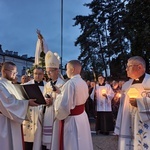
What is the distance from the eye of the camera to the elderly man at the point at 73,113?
4789 millimetres

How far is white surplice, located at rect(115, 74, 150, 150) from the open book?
1.38 metres

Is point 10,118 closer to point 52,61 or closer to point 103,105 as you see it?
point 52,61

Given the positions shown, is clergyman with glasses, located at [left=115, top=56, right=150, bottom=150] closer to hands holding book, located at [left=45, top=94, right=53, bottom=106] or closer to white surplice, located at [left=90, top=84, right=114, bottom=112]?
hands holding book, located at [left=45, top=94, right=53, bottom=106]

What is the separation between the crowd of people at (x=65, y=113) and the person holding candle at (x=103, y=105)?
4.98m

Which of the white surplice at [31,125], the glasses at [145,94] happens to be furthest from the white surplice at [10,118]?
the glasses at [145,94]

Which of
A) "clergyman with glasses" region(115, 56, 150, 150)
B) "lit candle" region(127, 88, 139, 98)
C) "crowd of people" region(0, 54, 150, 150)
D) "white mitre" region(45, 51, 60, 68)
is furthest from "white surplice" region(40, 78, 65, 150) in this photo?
"lit candle" region(127, 88, 139, 98)

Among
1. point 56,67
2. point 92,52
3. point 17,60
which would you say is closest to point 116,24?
point 92,52

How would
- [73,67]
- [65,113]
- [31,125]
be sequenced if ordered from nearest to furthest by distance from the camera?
[65,113], [73,67], [31,125]

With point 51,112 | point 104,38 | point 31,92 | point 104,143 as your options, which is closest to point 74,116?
point 51,112

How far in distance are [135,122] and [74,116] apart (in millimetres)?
1133

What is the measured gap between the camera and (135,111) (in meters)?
4.41

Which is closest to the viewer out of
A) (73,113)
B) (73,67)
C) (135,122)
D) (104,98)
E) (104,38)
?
(135,122)

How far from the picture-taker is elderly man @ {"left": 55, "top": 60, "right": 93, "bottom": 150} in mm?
4789

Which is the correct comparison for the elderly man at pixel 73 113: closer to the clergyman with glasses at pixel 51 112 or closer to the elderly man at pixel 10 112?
the clergyman with glasses at pixel 51 112
